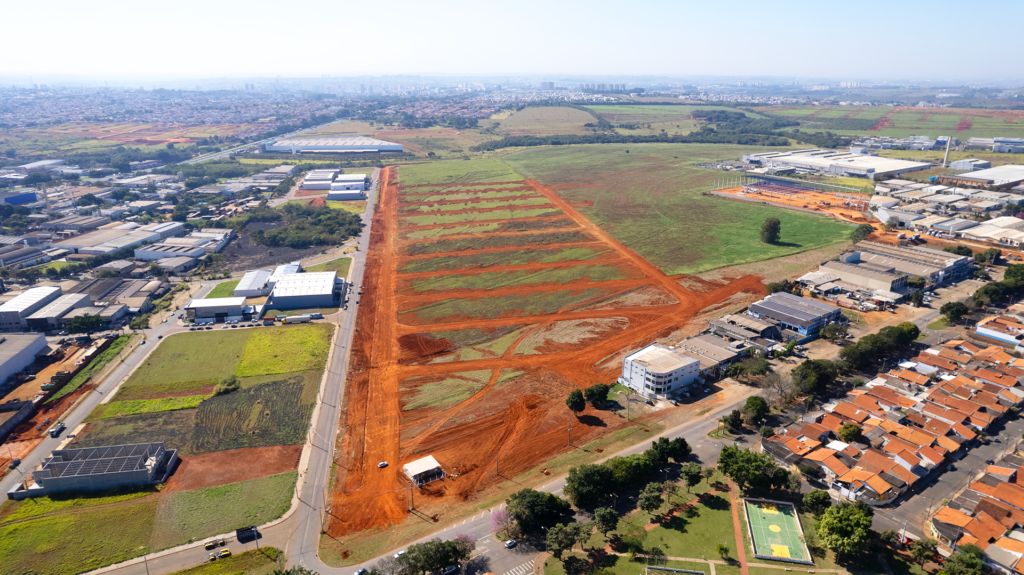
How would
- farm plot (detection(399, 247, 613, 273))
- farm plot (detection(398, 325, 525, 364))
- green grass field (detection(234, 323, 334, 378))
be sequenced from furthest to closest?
farm plot (detection(399, 247, 613, 273)) < farm plot (detection(398, 325, 525, 364)) < green grass field (detection(234, 323, 334, 378))

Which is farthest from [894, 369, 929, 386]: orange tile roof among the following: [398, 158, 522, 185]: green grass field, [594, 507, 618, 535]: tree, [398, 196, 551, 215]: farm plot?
[398, 158, 522, 185]: green grass field

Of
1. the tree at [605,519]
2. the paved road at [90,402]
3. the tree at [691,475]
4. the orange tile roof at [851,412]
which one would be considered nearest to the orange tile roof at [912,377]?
the orange tile roof at [851,412]

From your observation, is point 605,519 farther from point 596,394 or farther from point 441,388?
point 441,388

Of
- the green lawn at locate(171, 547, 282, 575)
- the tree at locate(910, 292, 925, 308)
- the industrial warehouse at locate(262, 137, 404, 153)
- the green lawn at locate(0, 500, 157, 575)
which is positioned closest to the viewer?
the green lawn at locate(171, 547, 282, 575)

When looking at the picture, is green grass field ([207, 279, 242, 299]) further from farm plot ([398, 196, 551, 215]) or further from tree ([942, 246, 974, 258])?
tree ([942, 246, 974, 258])

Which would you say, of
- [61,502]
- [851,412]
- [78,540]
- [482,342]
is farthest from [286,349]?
[851,412]

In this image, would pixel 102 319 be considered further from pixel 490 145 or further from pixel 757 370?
pixel 490 145

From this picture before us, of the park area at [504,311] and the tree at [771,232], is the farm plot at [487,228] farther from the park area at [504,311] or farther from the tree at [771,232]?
the tree at [771,232]
